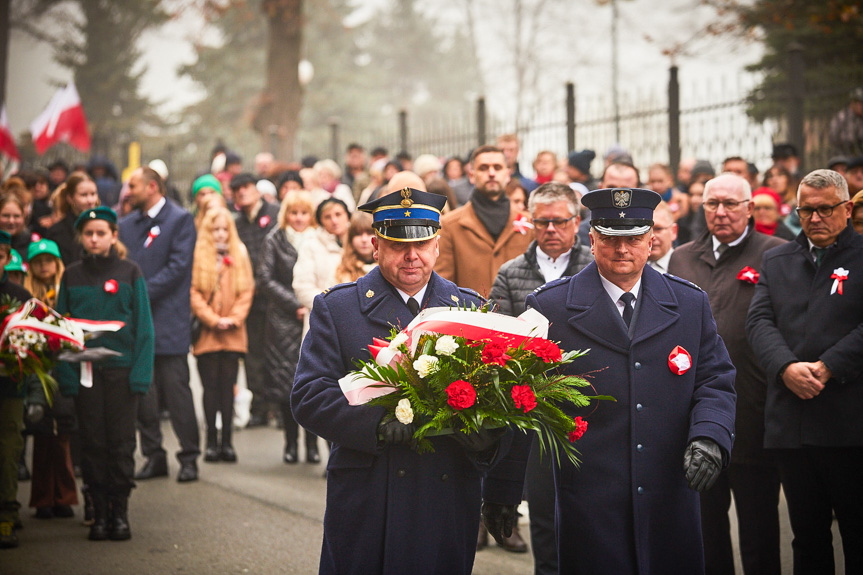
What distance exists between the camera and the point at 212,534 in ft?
23.1

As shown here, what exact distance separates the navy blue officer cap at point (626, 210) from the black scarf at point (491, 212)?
3.25 meters

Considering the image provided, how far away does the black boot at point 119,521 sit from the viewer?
698 centimetres

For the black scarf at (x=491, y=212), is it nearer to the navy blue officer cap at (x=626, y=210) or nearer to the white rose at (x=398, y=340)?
the navy blue officer cap at (x=626, y=210)

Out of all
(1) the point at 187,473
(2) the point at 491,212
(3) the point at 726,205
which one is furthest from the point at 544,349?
(1) the point at 187,473

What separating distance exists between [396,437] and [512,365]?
0.51 metres

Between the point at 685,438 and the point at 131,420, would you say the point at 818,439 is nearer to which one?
the point at 685,438

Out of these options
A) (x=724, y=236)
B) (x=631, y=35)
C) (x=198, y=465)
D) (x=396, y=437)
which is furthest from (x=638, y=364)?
(x=631, y=35)

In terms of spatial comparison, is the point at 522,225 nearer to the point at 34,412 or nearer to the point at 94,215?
the point at 94,215

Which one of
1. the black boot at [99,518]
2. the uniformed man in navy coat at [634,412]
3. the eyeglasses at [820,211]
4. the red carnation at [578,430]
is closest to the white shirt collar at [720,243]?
the eyeglasses at [820,211]

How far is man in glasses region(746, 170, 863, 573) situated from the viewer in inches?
208

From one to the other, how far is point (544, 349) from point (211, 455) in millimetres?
6448

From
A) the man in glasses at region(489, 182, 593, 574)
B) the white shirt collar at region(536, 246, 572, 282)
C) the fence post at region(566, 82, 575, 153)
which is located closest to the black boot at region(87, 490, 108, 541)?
the man in glasses at region(489, 182, 593, 574)

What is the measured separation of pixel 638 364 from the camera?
4.07m

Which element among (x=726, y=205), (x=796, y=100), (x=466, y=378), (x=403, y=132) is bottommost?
(x=466, y=378)
